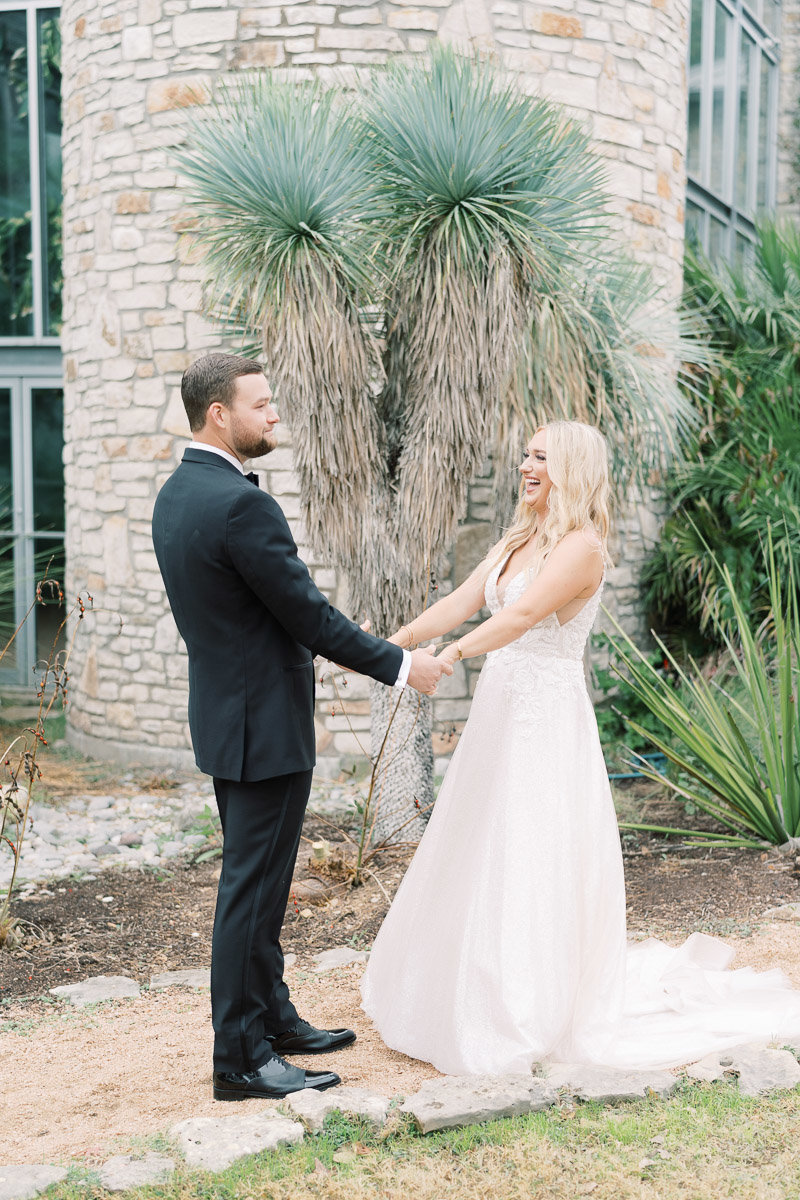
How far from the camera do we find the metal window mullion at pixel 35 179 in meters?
9.03

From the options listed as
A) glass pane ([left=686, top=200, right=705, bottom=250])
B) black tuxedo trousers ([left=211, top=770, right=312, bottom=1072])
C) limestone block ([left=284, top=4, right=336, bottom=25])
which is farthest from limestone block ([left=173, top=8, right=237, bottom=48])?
black tuxedo trousers ([left=211, top=770, right=312, bottom=1072])

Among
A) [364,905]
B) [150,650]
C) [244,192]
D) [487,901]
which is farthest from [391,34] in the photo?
[487,901]

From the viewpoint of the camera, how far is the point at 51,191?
9.18 metres

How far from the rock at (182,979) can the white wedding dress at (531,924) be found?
733mm

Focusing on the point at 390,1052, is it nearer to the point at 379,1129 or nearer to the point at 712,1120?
the point at 379,1129

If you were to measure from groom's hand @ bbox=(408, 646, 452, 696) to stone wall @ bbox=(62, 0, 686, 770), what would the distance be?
365 centimetres

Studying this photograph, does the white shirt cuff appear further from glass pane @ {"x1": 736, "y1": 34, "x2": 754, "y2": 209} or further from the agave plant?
glass pane @ {"x1": 736, "y1": 34, "x2": 754, "y2": 209}

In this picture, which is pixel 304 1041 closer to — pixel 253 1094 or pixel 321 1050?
pixel 321 1050

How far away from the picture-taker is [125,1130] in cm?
270

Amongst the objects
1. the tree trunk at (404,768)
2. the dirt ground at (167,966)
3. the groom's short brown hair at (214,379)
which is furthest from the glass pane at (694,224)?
the groom's short brown hair at (214,379)

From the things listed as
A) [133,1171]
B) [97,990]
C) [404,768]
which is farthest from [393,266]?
[133,1171]

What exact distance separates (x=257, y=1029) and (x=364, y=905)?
174 centimetres

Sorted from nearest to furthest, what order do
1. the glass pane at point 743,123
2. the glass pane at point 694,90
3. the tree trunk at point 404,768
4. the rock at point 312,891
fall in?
the rock at point 312,891, the tree trunk at point 404,768, the glass pane at point 694,90, the glass pane at point 743,123

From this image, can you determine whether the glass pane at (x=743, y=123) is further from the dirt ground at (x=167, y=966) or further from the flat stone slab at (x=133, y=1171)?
the flat stone slab at (x=133, y=1171)
